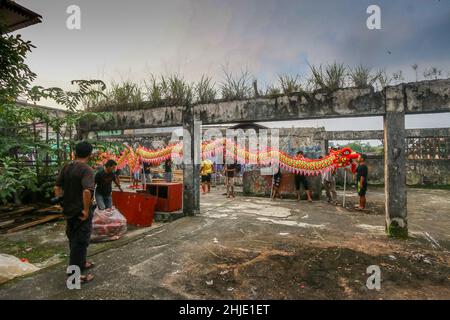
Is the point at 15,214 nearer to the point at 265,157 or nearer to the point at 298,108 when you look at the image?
the point at 298,108

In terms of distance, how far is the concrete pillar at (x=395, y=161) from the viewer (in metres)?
6.31

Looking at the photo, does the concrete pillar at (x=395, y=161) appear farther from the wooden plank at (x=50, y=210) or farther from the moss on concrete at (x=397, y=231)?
the wooden plank at (x=50, y=210)

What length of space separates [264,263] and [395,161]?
13.7ft

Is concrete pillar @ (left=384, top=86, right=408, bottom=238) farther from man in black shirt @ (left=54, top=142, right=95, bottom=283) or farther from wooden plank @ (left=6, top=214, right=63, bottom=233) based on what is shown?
wooden plank @ (left=6, top=214, right=63, bottom=233)

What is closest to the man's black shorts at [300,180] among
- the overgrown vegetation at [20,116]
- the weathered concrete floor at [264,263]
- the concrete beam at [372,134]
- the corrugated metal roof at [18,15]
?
the weathered concrete floor at [264,263]

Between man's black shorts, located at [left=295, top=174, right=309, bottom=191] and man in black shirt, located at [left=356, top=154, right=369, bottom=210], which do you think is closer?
man in black shirt, located at [left=356, top=154, right=369, bottom=210]

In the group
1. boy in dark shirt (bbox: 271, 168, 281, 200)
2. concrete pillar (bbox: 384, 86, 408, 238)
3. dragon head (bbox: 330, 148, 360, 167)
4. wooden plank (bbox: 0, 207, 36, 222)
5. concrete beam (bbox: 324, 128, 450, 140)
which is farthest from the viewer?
concrete beam (bbox: 324, 128, 450, 140)

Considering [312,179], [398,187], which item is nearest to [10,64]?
[398,187]

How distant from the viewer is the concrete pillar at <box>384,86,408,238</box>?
6.31m

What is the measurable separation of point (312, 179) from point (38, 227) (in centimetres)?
1049

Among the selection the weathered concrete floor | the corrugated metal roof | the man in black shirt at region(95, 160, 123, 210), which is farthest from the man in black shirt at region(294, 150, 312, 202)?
the corrugated metal roof

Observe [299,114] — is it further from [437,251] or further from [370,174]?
[370,174]

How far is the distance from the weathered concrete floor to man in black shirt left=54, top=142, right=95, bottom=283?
48cm
